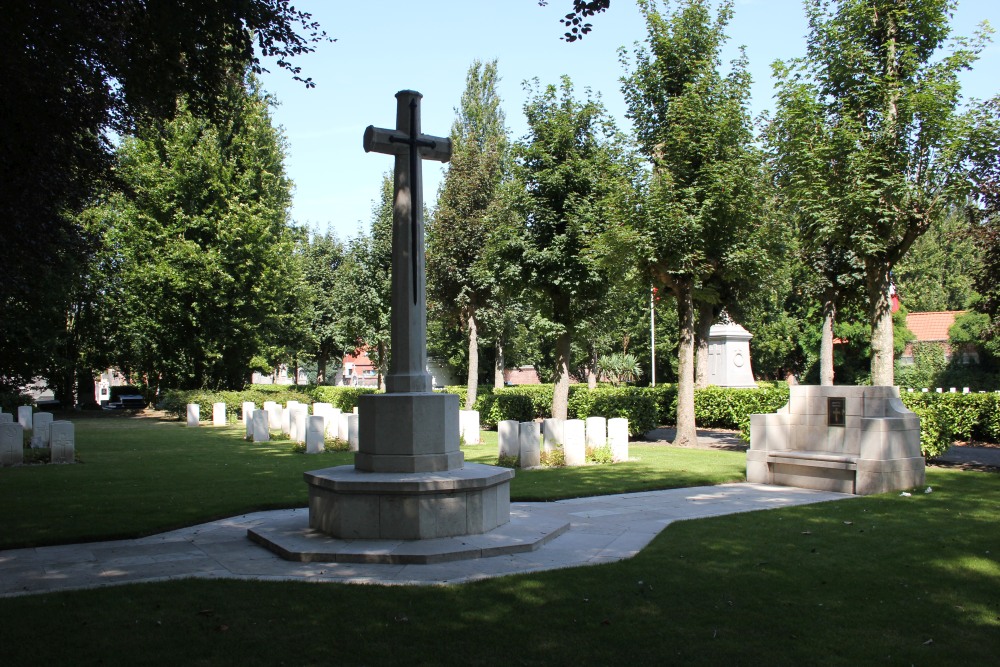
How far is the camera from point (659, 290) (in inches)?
823

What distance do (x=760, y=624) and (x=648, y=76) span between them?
17168mm

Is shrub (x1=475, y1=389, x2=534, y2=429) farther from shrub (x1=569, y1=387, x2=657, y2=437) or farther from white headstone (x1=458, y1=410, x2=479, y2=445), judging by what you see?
white headstone (x1=458, y1=410, x2=479, y2=445)

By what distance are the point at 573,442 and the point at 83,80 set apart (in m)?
10.8

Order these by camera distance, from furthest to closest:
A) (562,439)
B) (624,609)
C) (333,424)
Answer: (333,424)
(562,439)
(624,609)

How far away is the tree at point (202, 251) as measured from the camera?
3111cm

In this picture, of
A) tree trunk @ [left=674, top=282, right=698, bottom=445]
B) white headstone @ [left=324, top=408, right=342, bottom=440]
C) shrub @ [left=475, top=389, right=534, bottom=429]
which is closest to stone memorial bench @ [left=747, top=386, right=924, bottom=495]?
tree trunk @ [left=674, top=282, right=698, bottom=445]

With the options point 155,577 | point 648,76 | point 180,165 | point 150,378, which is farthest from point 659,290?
point 150,378

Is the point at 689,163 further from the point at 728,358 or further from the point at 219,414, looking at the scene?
the point at 219,414

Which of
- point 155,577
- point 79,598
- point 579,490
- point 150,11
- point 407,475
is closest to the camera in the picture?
point 79,598

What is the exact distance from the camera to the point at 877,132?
15688 millimetres

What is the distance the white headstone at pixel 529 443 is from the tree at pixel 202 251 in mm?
20573

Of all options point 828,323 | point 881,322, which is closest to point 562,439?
point 881,322

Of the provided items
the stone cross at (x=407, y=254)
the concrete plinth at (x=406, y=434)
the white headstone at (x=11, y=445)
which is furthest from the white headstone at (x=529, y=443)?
the white headstone at (x=11, y=445)

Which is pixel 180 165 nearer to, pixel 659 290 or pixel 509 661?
pixel 659 290
